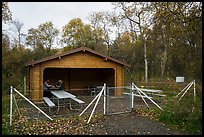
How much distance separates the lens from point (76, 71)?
19078mm

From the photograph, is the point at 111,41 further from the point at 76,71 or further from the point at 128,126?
the point at 128,126

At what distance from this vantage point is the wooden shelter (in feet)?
44.9

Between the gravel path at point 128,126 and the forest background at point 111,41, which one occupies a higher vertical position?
the forest background at point 111,41

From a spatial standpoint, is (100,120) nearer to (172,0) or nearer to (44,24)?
(172,0)

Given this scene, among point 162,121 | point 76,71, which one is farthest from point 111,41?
point 162,121

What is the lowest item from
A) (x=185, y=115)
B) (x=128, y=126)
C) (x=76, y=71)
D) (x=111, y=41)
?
(x=128, y=126)

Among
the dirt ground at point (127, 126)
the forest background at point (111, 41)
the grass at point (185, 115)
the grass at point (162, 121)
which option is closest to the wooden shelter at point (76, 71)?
the dirt ground at point (127, 126)

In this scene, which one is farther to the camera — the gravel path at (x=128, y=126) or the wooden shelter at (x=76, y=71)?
the wooden shelter at (x=76, y=71)

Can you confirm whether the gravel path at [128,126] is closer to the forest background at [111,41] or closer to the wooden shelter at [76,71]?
the wooden shelter at [76,71]

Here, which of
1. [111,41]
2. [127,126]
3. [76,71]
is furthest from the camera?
[111,41]

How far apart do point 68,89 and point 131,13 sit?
44.4 feet

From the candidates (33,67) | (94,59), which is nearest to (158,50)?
(94,59)

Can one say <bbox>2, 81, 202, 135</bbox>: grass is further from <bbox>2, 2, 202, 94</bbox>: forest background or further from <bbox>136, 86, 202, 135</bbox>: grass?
<bbox>2, 2, 202, 94</bbox>: forest background

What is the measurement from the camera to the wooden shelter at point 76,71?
44.9ft
